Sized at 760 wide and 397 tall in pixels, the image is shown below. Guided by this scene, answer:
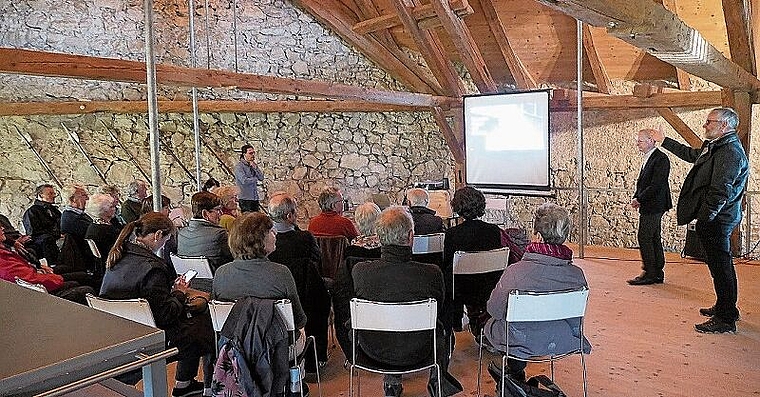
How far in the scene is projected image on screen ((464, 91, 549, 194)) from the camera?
23.9 feet

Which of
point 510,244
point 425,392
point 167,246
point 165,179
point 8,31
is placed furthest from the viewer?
point 165,179

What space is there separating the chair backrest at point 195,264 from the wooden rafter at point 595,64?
5548 millimetres

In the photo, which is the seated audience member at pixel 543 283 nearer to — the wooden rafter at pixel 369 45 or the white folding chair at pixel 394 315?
the white folding chair at pixel 394 315

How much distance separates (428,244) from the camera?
4.32m

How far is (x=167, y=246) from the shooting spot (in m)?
4.60

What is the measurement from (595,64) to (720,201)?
13.7ft

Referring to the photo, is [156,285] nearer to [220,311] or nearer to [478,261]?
[220,311]

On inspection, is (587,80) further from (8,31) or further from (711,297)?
(8,31)

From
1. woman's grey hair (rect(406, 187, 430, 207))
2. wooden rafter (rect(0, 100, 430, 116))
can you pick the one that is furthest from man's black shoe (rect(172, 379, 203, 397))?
wooden rafter (rect(0, 100, 430, 116))

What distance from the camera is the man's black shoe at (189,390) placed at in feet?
10.8

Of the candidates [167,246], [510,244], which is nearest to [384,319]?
[510,244]

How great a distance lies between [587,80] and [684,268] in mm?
3295

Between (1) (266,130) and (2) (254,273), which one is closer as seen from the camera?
(2) (254,273)

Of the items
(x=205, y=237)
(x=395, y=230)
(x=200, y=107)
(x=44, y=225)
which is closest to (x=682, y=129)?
(x=395, y=230)
